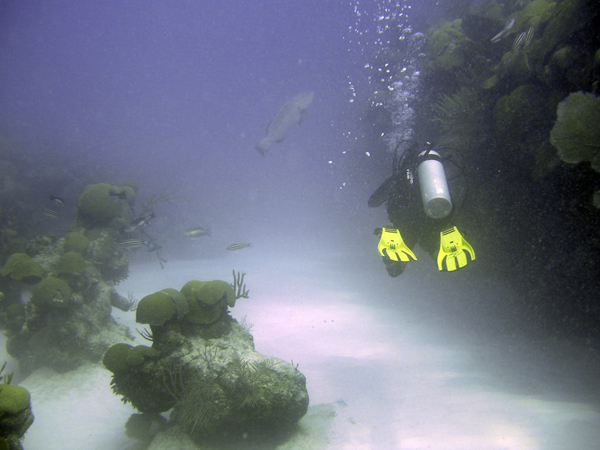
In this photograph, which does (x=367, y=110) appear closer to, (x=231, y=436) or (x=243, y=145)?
(x=231, y=436)

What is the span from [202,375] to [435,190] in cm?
351

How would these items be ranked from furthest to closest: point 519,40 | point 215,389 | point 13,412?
point 519,40
point 215,389
point 13,412

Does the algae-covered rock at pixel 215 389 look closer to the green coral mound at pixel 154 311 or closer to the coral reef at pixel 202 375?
the coral reef at pixel 202 375

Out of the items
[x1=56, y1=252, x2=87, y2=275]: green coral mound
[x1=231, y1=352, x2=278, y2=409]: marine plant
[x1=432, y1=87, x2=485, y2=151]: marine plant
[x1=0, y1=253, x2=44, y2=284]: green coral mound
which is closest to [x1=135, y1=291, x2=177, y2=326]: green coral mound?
[x1=231, y1=352, x2=278, y2=409]: marine plant

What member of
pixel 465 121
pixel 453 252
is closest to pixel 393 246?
pixel 453 252

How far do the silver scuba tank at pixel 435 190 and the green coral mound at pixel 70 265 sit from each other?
22.3 feet

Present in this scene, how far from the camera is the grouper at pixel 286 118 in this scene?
42.8ft

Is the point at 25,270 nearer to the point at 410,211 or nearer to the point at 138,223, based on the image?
the point at 138,223

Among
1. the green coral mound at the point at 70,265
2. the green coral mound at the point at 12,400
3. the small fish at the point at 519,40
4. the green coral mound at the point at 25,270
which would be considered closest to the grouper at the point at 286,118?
the small fish at the point at 519,40

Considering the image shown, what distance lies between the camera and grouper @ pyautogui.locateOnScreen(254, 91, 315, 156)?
42.8 feet

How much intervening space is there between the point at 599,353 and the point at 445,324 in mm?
2583

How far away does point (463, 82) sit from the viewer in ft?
21.7

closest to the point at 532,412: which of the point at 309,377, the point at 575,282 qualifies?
the point at 575,282

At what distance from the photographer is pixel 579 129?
10.5ft
